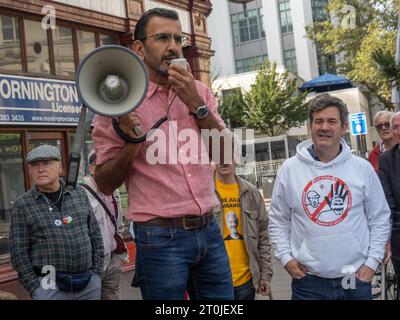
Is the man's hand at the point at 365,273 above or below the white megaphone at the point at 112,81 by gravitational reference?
below

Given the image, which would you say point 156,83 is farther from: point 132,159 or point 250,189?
point 250,189

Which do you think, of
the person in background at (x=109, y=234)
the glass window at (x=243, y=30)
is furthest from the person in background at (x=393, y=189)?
the glass window at (x=243, y=30)

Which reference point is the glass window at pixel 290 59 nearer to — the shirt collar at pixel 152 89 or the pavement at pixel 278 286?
the pavement at pixel 278 286

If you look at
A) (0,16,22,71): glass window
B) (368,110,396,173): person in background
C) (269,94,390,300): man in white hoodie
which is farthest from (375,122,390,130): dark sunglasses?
(0,16,22,71): glass window

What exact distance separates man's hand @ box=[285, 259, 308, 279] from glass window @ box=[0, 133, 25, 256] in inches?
263

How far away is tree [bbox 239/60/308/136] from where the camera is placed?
3622 centimetres

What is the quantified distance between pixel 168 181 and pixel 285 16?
153ft

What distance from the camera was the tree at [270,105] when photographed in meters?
36.2

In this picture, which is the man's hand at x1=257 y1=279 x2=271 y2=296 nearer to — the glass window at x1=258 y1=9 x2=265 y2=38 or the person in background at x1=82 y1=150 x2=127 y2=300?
the person in background at x1=82 y1=150 x2=127 y2=300

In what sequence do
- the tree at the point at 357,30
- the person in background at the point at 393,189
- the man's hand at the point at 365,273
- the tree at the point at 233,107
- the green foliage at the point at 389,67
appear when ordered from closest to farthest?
the man's hand at the point at 365,273 < the person in background at the point at 393,189 < the green foliage at the point at 389,67 < the tree at the point at 357,30 < the tree at the point at 233,107

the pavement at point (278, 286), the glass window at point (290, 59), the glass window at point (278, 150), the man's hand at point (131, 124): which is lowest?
the pavement at point (278, 286)

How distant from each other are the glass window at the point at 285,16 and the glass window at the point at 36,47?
127 ft

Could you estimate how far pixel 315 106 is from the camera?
12.0 feet

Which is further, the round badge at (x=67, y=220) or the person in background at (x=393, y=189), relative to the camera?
the person in background at (x=393, y=189)
